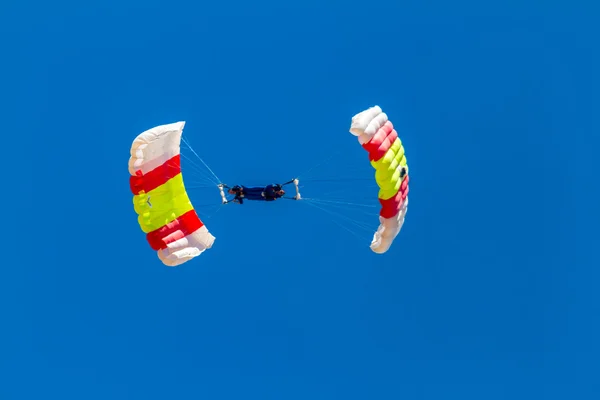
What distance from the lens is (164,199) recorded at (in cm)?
2953

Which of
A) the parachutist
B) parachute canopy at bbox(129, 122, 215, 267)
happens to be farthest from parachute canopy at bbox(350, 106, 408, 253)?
parachute canopy at bbox(129, 122, 215, 267)

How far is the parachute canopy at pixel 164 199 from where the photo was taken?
92.9ft

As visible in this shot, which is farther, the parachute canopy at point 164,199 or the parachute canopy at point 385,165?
the parachute canopy at point 164,199

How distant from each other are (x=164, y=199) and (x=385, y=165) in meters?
7.00

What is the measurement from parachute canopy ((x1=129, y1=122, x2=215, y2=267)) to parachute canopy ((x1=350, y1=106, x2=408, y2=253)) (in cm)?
568

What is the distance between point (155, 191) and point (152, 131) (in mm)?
1984

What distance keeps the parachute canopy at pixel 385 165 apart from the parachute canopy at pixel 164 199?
5.68 metres

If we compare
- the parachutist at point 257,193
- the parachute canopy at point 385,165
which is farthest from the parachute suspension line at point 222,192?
the parachute canopy at point 385,165

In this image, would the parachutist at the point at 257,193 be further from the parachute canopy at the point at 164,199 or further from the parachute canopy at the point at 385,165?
the parachute canopy at the point at 385,165

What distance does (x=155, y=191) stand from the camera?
29.2m

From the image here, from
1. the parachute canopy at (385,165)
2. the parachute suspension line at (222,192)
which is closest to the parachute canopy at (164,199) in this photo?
the parachute suspension line at (222,192)

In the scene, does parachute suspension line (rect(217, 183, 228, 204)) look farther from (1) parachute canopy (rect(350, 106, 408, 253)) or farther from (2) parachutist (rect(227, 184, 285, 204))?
(1) parachute canopy (rect(350, 106, 408, 253))

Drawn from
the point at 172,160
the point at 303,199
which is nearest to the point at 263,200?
the point at 303,199

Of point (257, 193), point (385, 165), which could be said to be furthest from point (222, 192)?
point (385, 165)
